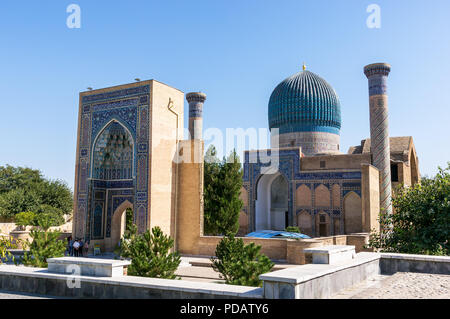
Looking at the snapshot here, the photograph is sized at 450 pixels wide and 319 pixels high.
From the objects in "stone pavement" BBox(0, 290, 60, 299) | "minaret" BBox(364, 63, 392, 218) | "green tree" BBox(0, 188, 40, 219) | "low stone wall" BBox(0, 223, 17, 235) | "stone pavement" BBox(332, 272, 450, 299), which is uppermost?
"minaret" BBox(364, 63, 392, 218)

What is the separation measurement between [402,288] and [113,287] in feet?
10.8

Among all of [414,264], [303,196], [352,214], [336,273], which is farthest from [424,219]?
[303,196]

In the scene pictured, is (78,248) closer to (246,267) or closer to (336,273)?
(246,267)

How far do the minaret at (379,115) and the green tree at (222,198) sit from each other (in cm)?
688

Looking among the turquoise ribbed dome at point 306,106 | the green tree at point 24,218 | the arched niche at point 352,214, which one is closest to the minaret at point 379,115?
the arched niche at point 352,214

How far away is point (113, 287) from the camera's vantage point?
433 cm

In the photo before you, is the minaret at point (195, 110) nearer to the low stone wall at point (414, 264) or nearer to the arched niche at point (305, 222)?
the arched niche at point (305, 222)

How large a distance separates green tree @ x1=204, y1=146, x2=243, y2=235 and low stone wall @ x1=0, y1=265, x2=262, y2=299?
1064 cm

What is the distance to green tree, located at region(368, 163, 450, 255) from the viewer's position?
777 cm

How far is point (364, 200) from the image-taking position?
648 inches

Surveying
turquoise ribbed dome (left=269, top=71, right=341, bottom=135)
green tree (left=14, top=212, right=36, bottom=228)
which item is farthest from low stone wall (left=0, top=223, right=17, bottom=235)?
turquoise ribbed dome (left=269, top=71, right=341, bottom=135)

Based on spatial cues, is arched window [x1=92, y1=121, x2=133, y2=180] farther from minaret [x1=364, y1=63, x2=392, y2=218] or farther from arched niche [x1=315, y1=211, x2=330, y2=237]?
minaret [x1=364, y1=63, x2=392, y2=218]

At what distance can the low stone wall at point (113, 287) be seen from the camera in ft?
12.7
